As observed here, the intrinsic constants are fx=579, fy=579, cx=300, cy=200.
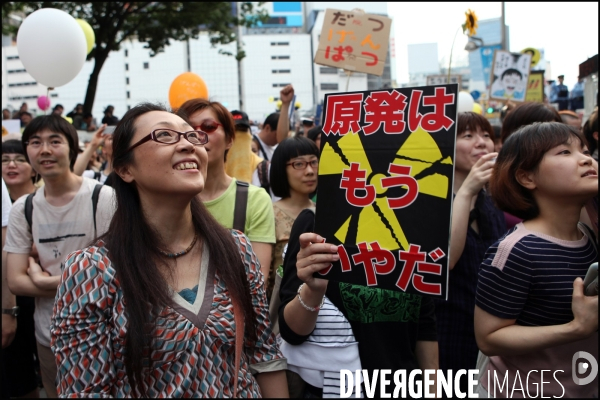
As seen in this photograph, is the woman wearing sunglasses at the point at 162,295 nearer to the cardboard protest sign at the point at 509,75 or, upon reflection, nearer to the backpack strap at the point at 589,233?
the backpack strap at the point at 589,233

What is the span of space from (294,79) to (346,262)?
112 m

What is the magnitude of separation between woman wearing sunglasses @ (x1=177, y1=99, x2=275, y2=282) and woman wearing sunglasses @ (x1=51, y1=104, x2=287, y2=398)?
877 mm

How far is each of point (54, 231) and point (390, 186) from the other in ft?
7.20

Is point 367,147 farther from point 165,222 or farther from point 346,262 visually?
point 165,222

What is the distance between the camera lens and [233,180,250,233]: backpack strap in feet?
10.3

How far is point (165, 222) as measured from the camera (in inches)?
82.7

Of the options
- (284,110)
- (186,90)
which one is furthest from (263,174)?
(186,90)

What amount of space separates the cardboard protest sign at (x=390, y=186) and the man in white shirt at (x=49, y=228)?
1.73m

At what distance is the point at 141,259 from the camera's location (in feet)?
6.34

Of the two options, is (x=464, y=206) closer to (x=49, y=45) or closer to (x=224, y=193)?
(x=224, y=193)

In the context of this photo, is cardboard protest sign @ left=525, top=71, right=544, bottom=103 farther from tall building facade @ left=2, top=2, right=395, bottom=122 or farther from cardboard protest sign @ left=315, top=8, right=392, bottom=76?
tall building facade @ left=2, top=2, right=395, bottom=122

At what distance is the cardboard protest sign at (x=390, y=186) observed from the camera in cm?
191

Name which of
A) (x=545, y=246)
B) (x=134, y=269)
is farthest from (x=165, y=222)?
(x=545, y=246)

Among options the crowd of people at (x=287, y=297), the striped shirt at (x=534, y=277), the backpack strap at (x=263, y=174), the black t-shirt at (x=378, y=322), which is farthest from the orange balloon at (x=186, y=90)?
the striped shirt at (x=534, y=277)
